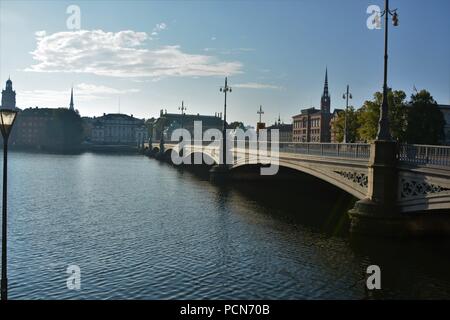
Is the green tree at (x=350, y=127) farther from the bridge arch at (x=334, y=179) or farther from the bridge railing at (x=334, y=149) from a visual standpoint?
the bridge arch at (x=334, y=179)

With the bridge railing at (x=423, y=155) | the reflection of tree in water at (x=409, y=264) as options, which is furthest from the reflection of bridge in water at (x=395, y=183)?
the reflection of tree in water at (x=409, y=264)

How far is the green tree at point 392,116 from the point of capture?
54.8m

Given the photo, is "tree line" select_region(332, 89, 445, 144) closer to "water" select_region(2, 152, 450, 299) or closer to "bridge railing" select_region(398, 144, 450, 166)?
"water" select_region(2, 152, 450, 299)

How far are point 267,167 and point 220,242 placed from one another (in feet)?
91.7

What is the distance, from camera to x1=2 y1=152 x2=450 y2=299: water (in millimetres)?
16250

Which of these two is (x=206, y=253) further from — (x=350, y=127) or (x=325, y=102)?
(x=325, y=102)

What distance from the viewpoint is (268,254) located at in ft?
69.9

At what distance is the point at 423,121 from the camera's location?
54.7 meters

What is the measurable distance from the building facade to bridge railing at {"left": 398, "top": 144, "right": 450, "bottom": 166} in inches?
4801

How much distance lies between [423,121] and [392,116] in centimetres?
359

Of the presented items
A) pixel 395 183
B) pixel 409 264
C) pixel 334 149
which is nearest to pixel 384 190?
pixel 395 183

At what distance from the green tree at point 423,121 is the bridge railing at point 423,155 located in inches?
1319

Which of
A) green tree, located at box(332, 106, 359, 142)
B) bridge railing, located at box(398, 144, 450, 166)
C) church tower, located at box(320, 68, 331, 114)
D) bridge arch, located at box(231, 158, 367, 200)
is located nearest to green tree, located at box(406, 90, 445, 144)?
green tree, located at box(332, 106, 359, 142)
